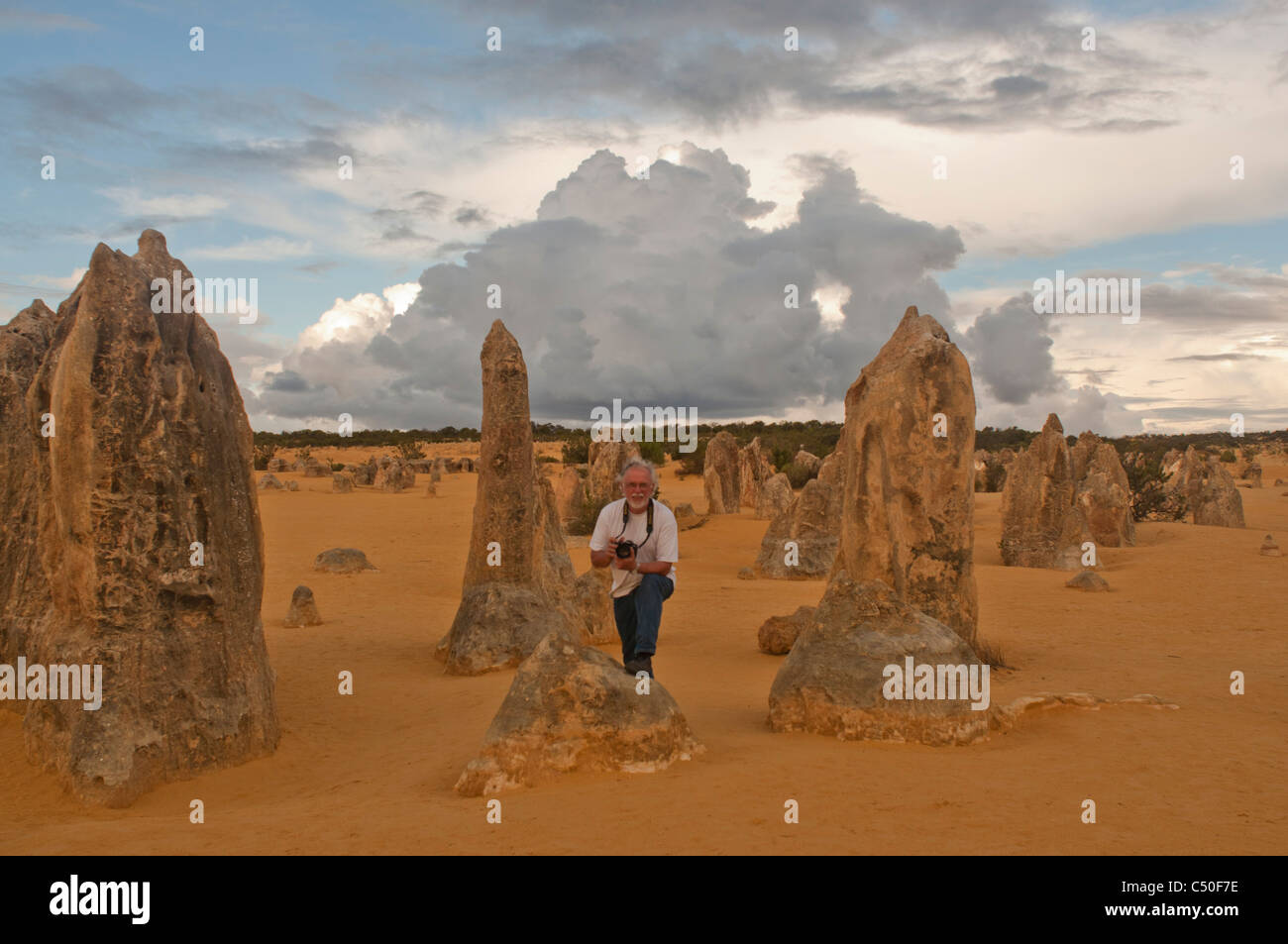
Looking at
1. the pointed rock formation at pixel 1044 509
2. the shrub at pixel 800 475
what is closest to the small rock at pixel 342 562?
the pointed rock formation at pixel 1044 509

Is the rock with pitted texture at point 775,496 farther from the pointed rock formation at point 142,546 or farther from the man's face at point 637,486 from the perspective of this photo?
the pointed rock formation at point 142,546

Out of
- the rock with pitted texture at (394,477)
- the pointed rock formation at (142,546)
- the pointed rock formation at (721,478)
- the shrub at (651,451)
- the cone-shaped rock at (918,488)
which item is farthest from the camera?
the rock with pitted texture at (394,477)

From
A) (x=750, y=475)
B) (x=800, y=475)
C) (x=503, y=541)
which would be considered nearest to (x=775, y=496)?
(x=750, y=475)

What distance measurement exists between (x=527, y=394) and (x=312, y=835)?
6759 mm

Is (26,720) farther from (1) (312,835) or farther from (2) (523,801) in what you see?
(2) (523,801)

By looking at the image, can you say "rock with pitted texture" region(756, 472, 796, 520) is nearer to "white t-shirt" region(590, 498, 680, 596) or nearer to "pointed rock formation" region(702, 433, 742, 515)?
"pointed rock formation" region(702, 433, 742, 515)

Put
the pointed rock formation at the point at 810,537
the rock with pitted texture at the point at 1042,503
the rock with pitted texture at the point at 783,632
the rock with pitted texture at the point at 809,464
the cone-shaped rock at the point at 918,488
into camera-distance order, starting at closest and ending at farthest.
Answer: the cone-shaped rock at the point at 918,488, the rock with pitted texture at the point at 783,632, the pointed rock formation at the point at 810,537, the rock with pitted texture at the point at 1042,503, the rock with pitted texture at the point at 809,464

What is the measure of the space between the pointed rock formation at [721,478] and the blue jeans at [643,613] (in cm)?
2108

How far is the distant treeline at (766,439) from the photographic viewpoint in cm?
4744

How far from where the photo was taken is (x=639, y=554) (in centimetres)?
655

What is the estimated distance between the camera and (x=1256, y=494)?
116 feet

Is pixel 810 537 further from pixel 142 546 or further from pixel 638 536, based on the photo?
pixel 142 546

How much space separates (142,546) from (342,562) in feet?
37.4

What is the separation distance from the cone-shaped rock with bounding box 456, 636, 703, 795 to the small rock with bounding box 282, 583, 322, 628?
7.63m
